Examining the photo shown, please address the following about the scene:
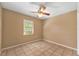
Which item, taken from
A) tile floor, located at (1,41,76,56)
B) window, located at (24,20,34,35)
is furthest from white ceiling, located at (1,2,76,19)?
tile floor, located at (1,41,76,56)

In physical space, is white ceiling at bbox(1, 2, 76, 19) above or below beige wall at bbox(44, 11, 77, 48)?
above

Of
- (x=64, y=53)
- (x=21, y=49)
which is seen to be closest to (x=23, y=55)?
(x=21, y=49)

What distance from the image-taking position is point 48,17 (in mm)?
→ 1506

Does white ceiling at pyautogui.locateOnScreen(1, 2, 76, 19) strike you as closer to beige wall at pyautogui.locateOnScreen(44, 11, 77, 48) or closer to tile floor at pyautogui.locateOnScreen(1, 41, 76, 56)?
beige wall at pyautogui.locateOnScreen(44, 11, 77, 48)

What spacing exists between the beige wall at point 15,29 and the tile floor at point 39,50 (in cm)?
10

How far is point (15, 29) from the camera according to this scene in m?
1.47

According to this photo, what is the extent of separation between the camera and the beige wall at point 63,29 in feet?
4.70

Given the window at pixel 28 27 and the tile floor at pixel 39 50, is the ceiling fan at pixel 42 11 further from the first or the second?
the tile floor at pixel 39 50

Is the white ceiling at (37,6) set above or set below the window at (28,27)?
above

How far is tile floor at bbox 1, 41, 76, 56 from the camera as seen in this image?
144cm

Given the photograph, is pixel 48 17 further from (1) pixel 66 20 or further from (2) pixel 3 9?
(2) pixel 3 9

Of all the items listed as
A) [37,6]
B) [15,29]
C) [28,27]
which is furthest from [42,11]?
[15,29]

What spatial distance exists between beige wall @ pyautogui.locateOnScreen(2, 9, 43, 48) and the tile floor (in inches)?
4.0

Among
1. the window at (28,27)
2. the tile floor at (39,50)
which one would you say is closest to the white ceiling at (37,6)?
the window at (28,27)
